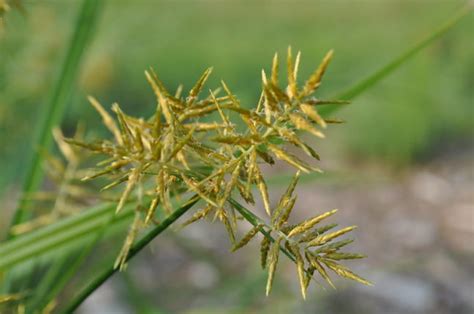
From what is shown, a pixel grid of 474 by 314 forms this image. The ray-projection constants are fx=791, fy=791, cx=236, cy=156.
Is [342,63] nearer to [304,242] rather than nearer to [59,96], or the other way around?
[59,96]

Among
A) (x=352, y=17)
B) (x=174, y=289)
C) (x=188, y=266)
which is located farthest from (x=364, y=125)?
(x=352, y=17)

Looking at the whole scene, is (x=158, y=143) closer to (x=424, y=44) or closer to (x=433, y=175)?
(x=424, y=44)

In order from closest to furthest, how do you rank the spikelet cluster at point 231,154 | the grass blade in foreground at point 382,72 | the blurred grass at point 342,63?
the spikelet cluster at point 231,154
the grass blade in foreground at point 382,72
the blurred grass at point 342,63

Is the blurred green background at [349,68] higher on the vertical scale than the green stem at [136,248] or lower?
higher

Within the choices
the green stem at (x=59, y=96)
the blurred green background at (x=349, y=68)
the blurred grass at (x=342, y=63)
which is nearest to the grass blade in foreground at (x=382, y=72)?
the green stem at (x=59, y=96)

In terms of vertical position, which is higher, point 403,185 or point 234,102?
point 403,185

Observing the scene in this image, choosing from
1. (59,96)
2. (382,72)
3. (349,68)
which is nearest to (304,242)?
(382,72)

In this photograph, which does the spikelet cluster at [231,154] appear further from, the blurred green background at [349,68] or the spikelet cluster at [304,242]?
the blurred green background at [349,68]
